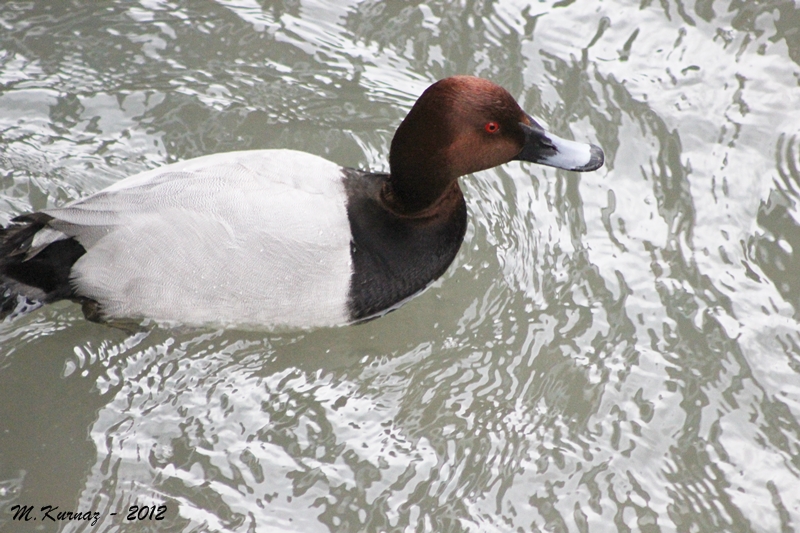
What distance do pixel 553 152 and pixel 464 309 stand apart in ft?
2.45

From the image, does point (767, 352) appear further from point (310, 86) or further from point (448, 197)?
point (310, 86)

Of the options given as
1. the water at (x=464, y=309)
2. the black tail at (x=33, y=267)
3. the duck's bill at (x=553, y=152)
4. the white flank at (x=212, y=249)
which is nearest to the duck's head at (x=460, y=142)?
the duck's bill at (x=553, y=152)

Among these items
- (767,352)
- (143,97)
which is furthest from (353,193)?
(767,352)

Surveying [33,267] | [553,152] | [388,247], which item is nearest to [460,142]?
[553,152]

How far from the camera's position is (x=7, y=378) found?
3.12 meters

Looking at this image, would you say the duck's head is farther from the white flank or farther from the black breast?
the white flank

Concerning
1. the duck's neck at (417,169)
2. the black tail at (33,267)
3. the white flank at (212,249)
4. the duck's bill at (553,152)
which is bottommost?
the black tail at (33,267)

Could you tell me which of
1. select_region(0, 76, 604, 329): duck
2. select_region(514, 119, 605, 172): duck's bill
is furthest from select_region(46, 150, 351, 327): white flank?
select_region(514, 119, 605, 172): duck's bill

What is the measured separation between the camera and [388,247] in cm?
325

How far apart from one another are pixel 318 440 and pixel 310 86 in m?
1.86

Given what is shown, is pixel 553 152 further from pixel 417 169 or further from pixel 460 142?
pixel 417 169

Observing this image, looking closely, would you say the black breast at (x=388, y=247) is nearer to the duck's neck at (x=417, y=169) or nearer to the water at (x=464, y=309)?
the duck's neck at (x=417, y=169)

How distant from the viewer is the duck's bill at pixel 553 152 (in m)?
3.13

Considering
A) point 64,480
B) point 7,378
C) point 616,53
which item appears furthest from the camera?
point 616,53
